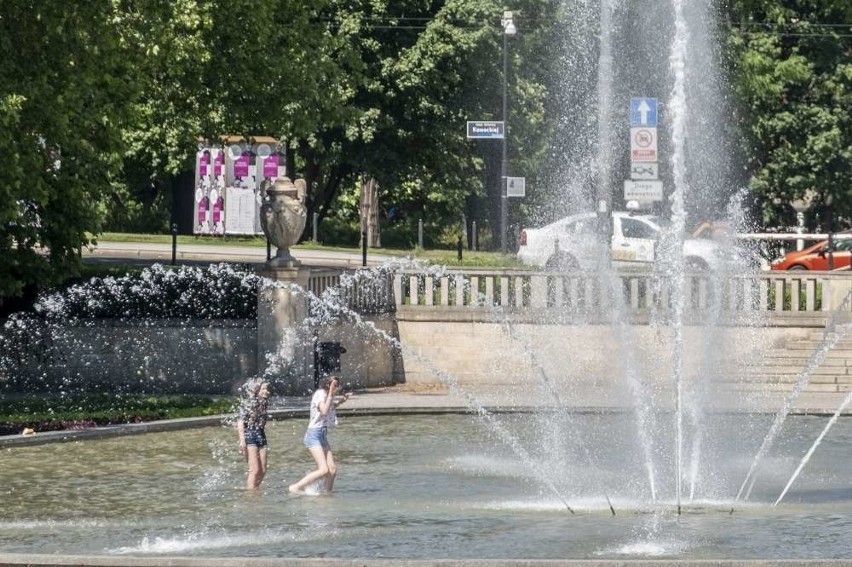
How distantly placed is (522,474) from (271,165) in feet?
107

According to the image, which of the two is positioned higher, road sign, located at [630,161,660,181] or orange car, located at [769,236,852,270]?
road sign, located at [630,161,660,181]

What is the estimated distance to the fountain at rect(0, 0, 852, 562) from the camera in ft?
58.6

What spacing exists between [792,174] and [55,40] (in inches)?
1340

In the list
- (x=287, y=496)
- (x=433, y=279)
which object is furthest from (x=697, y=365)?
(x=287, y=496)

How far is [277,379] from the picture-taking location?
113 ft

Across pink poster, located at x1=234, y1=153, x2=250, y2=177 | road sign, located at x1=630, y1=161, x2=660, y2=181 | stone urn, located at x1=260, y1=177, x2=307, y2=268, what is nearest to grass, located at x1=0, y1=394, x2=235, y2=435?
stone urn, located at x1=260, y1=177, x2=307, y2=268

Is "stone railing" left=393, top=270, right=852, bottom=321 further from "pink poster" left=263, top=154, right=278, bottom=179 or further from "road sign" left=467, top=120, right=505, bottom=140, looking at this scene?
"pink poster" left=263, top=154, right=278, bottom=179

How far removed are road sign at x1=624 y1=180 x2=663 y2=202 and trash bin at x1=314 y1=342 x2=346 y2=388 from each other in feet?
22.5

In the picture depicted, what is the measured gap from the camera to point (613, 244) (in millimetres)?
46688

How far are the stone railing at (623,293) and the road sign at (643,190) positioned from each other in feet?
4.99

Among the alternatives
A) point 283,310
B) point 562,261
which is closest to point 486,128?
point 562,261

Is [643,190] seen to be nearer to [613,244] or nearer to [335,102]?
[335,102]

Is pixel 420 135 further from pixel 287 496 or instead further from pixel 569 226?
pixel 287 496

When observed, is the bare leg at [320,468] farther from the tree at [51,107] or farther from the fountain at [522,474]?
the tree at [51,107]
